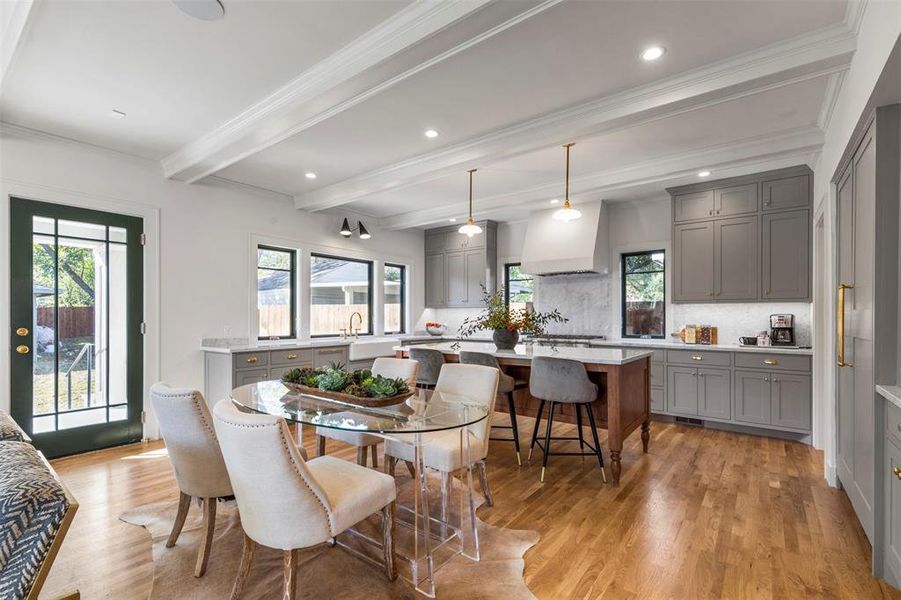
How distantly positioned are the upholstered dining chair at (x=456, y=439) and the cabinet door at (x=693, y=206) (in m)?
3.48

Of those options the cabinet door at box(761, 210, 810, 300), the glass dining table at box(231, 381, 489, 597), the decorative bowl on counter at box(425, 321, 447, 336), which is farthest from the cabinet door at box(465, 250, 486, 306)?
the glass dining table at box(231, 381, 489, 597)

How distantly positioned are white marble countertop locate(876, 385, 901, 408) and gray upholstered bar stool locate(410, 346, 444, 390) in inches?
110

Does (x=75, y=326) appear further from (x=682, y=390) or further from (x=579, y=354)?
(x=682, y=390)

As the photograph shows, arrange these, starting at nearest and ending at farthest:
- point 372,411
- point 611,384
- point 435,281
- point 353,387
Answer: point 372,411, point 353,387, point 611,384, point 435,281

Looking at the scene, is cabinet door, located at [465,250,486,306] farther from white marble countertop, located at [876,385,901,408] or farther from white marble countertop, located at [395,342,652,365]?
white marble countertop, located at [876,385,901,408]

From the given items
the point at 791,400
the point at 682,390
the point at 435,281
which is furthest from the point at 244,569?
the point at 435,281

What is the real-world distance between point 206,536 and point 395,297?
5255mm

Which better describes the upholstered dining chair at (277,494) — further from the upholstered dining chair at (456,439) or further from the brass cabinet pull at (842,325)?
the brass cabinet pull at (842,325)

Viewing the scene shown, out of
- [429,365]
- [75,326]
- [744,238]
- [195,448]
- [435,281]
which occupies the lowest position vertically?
[195,448]

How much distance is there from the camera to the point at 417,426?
6.52ft

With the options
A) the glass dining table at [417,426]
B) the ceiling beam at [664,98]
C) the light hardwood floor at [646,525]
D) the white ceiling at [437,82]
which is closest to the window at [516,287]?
the white ceiling at [437,82]

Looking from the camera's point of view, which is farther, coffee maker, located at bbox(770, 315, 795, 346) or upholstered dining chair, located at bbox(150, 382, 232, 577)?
coffee maker, located at bbox(770, 315, 795, 346)

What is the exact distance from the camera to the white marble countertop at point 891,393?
1.80 m

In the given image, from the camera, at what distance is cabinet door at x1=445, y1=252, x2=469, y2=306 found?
699 centimetres
